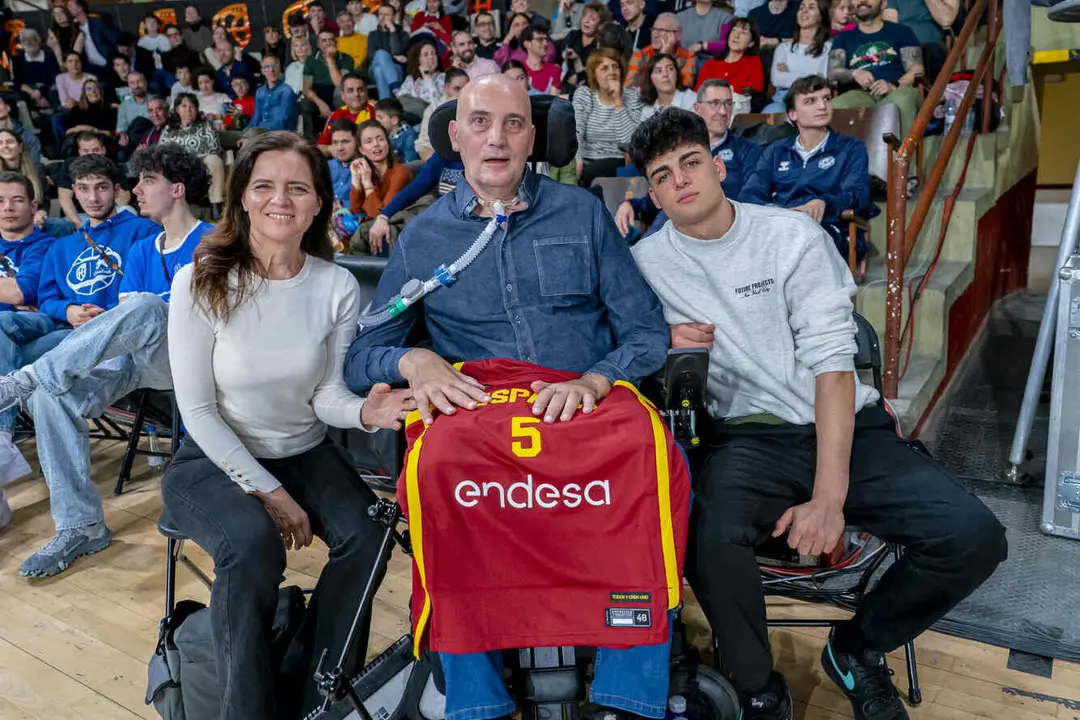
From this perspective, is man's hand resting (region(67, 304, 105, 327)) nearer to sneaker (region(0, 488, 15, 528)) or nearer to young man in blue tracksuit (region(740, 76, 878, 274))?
sneaker (region(0, 488, 15, 528))

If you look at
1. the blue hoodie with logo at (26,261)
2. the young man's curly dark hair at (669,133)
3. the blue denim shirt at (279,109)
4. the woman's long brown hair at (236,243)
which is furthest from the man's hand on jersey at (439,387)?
the blue denim shirt at (279,109)

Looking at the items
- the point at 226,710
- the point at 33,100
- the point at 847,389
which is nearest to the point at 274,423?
the point at 226,710

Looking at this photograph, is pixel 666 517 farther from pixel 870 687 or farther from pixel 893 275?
pixel 893 275

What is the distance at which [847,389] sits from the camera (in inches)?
72.4

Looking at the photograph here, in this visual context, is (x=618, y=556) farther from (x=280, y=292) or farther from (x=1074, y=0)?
(x=1074, y=0)

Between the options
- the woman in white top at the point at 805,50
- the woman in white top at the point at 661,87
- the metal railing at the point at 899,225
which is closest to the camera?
the metal railing at the point at 899,225

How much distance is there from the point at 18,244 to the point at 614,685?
10.7 feet

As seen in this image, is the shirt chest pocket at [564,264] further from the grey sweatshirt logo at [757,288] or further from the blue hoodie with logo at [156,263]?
the blue hoodie with logo at [156,263]

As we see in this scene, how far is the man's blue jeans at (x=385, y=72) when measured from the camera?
750cm

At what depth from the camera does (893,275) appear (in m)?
A: 3.08

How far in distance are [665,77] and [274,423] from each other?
3.57 meters

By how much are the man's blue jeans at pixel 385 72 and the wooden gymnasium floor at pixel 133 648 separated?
5207 millimetres

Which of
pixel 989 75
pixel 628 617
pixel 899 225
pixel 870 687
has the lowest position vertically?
pixel 870 687

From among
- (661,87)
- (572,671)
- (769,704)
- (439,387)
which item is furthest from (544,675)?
(661,87)
